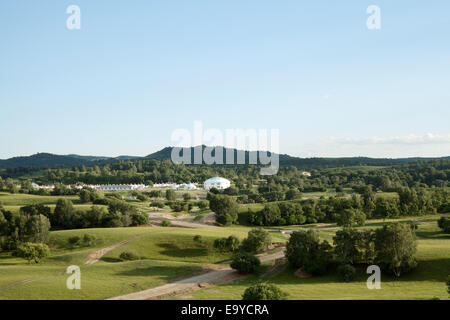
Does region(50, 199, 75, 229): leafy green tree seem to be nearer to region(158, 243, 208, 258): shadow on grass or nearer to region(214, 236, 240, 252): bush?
region(158, 243, 208, 258): shadow on grass

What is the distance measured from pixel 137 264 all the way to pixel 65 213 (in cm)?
5099

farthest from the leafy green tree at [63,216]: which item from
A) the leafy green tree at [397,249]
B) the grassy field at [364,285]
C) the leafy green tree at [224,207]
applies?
the leafy green tree at [397,249]

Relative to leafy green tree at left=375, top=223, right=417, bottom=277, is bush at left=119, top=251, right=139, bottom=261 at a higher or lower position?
lower

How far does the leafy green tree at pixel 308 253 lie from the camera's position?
2088 inches

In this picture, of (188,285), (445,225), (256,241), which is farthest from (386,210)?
(188,285)

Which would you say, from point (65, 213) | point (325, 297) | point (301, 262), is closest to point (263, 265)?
point (301, 262)

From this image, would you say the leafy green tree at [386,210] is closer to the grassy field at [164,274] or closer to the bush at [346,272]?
the grassy field at [164,274]

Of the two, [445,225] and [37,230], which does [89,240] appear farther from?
[445,225]

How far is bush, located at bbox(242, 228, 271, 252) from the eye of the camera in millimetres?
66688

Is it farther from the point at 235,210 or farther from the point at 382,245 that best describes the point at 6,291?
the point at 235,210

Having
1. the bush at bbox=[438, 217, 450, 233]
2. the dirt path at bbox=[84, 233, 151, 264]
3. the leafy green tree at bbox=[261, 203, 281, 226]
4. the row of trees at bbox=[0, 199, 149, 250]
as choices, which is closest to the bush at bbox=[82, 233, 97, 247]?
the dirt path at bbox=[84, 233, 151, 264]

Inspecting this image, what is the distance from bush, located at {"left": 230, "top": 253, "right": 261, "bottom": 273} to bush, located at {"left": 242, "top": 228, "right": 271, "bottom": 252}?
445 inches

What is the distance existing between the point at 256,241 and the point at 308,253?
44.7 feet

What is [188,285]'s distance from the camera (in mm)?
48438
